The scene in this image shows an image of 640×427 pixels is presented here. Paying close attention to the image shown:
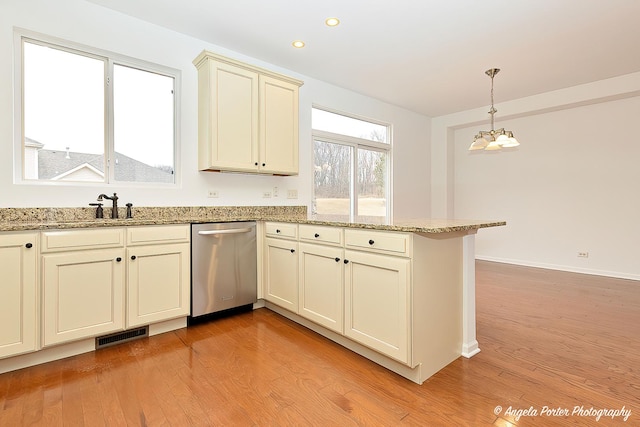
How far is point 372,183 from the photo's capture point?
16.6 ft

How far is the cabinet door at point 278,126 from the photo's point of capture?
3.20m

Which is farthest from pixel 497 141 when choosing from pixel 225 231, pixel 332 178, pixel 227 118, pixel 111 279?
pixel 111 279

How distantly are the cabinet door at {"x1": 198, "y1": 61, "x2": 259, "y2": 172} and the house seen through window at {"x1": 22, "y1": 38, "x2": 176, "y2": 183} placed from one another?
1.17 feet

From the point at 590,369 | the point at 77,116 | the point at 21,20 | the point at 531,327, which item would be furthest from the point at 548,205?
the point at 21,20

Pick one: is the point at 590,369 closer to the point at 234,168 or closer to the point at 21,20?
the point at 234,168

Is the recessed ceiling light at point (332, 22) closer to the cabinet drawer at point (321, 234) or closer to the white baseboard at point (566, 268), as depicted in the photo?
the cabinet drawer at point (321, 234)

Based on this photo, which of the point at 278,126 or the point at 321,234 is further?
the point at 278,126

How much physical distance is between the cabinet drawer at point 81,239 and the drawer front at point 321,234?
130 cm

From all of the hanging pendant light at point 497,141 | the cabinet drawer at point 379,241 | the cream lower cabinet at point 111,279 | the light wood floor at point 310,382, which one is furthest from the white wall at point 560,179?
the cream lower cabinet at point 111,279

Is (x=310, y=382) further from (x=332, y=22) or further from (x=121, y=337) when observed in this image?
(x=332, y=22)

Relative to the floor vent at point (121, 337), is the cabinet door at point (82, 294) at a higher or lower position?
higher

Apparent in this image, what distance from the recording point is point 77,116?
104 inches

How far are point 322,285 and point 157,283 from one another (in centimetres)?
124

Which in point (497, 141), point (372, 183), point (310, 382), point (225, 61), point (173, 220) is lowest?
point (310, 382)
